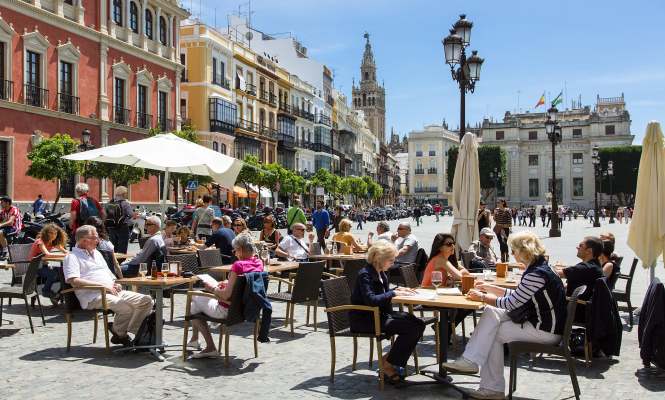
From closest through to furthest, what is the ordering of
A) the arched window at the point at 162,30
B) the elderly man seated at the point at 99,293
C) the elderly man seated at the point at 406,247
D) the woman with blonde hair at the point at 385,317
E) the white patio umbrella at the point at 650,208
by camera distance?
1. the woman with blonde hair at the point at 385,317
2. the elderly man seated at the point at 99,293
3. the white patio umbrella at the point at 650,208
4. the elderly man seated at the point at 406,247
5. the arched window at the point at 162,30

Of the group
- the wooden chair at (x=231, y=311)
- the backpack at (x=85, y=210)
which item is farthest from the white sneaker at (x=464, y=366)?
the backpack at (x=85, y=210)

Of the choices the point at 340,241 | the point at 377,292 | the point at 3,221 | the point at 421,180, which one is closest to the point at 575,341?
the point at 377,292

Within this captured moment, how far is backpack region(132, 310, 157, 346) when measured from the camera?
6965mm

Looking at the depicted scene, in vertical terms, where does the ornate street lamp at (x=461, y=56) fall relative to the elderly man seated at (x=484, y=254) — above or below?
above

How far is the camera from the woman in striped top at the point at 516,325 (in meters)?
5.50

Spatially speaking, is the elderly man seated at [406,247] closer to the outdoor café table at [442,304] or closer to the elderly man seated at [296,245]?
the elderly man seated at [296,245]

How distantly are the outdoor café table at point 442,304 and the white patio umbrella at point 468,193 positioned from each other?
4828mm

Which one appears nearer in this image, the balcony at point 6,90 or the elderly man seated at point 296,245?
the elderly man seated at point 296,245

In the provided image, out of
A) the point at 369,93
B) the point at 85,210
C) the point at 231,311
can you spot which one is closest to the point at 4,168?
the point at 85,210

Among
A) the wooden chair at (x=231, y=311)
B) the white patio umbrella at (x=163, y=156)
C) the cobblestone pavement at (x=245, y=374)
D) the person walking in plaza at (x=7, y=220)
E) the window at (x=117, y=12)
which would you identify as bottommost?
the cobblestone pavement at (x=245, y=374)

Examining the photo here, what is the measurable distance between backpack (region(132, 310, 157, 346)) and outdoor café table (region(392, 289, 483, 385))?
2.58m

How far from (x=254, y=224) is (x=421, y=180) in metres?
81.5

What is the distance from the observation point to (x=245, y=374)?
20.7ft

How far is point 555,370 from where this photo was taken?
6531 millimetres
